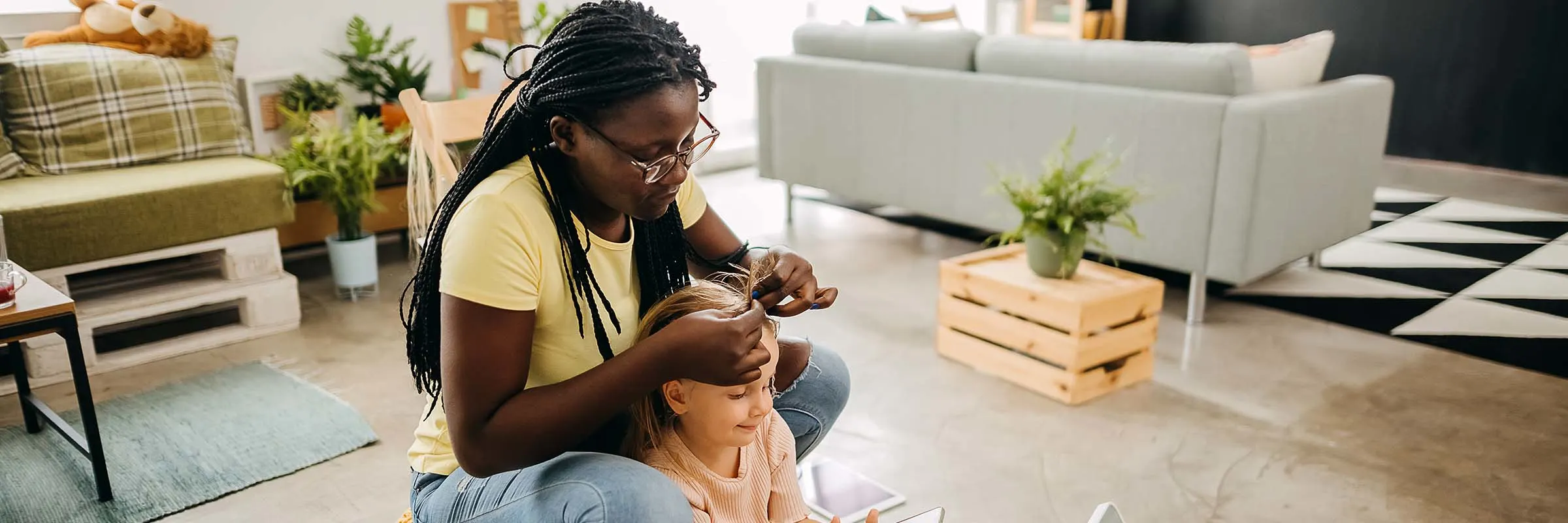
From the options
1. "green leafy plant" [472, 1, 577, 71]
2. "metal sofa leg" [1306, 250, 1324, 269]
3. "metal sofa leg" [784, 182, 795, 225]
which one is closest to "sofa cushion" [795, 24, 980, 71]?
"metal sofa leg" [784, 182, 795, 225]

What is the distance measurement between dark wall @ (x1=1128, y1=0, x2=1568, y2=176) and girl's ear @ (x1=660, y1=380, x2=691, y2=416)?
16.1 ft

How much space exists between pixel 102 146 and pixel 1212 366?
2977 mm

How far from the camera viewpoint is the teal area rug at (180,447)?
2070mm

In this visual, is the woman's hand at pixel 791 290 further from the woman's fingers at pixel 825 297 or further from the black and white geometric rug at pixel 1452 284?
the black and white geometric rug at pixel 1452 284

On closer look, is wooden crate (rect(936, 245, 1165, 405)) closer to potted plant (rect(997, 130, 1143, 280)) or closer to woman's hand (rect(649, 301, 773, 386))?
potted plant (rect(997, 130, 1143, 280))

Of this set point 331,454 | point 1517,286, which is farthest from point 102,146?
point 1517,286

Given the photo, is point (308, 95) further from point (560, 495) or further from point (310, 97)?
point (560, 495)

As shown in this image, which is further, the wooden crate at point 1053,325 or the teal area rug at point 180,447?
the wooden crate at point 1053,325

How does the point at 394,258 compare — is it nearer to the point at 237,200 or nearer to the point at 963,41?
the point at 237,200

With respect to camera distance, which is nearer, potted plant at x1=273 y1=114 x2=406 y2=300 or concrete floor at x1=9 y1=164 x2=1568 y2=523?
concrete floor at x1=9 y1=164 x2=1568 y2=523

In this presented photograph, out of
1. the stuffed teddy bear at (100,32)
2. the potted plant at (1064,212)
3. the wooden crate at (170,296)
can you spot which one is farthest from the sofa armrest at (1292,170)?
the stuffed teddy bear at (100,32)

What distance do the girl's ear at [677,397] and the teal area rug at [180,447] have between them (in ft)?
4.01

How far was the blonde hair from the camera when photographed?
1315mm

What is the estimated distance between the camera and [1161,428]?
2.39 m
